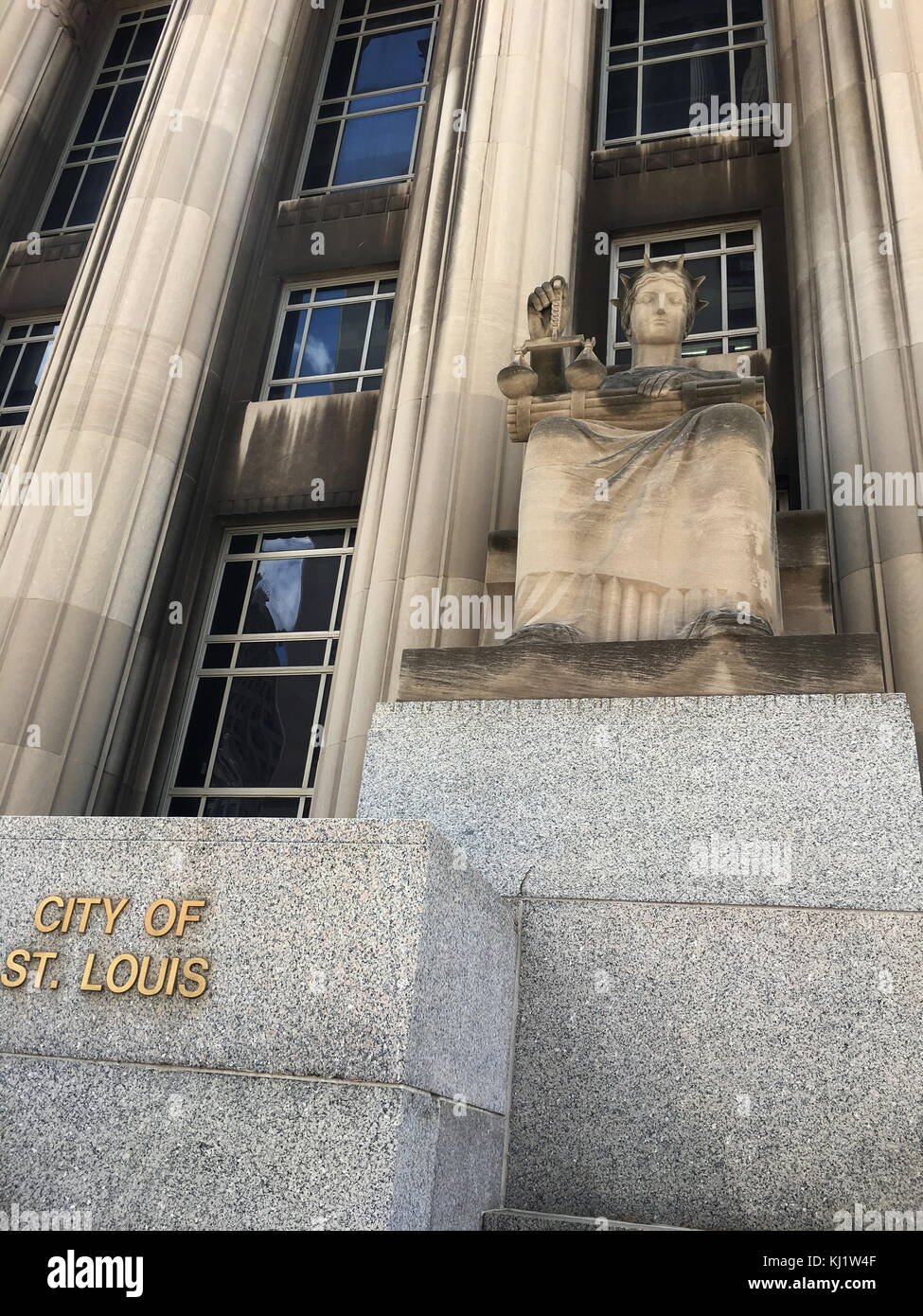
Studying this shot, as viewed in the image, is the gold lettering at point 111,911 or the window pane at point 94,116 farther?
the window pane at point 94,116

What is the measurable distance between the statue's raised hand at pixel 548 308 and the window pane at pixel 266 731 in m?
5.55

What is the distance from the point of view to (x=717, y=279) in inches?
517

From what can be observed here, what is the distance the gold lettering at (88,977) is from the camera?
373cm

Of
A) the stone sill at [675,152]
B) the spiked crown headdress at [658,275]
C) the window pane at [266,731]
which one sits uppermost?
the stone sill at [675,152]

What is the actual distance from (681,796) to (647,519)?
2.08m

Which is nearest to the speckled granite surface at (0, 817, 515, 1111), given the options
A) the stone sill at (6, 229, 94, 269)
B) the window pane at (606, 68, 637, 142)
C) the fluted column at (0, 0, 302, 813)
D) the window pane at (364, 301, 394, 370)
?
the fluted column at (0, 0, 302, 813)

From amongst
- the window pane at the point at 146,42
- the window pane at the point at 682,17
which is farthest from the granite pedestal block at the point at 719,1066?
the window pane at the point at 146,42

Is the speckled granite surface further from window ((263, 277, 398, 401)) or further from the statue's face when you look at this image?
window ((263, 277, 398, 401))

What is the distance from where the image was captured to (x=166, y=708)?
11.9m

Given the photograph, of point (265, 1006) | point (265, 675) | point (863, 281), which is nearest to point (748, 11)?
point (863, 281)

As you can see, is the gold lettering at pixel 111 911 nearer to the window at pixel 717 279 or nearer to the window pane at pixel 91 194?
the window at pixel 717 279

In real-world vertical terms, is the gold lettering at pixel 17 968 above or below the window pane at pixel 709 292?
below

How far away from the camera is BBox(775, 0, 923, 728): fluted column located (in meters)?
8.78

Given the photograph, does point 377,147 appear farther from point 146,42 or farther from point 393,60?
point 146,42
